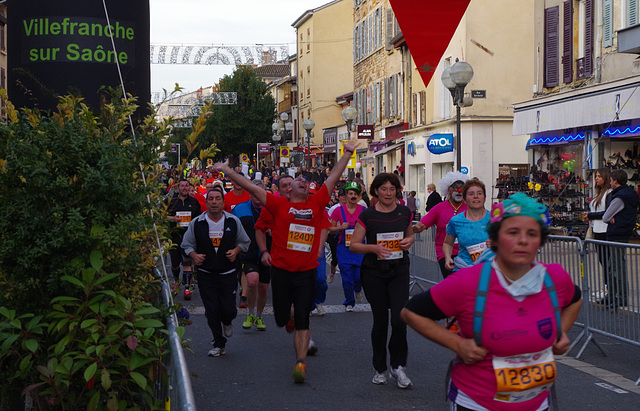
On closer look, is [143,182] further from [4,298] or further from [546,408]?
[546,408]

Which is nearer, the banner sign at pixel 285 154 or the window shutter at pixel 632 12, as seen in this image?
the window shutter at pixel 632 12

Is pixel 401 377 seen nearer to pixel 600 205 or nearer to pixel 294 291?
pixel 294 291

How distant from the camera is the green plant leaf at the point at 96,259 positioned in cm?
429

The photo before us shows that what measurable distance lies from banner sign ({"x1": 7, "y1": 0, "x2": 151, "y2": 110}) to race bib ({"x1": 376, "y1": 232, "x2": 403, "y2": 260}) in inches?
96.8

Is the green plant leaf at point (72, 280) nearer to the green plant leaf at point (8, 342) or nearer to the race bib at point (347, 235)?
the green plant leaf at point (8, 342)

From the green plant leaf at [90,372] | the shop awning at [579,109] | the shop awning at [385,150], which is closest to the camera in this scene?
the green plant leaf at [90,372]

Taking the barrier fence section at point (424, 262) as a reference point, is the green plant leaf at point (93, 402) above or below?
above

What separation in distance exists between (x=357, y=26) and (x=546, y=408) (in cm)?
4991

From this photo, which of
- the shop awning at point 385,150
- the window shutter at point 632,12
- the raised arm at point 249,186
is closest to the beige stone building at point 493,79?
the shop awning at point 385,150

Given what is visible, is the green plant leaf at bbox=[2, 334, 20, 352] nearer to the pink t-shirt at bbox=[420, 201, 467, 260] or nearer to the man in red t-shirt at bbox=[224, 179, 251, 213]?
the pink t-shirt at bbox=[420, 201, 467, 260]

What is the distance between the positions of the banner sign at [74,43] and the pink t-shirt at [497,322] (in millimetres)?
4031

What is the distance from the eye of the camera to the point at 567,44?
2436 cm

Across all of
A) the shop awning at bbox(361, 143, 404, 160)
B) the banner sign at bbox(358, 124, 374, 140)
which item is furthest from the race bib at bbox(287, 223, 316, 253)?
the shop awning at bbox(361, 143, 404, 160)

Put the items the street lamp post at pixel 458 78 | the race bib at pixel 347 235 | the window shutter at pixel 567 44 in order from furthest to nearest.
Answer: the window shutter at pixel 567 44 → the street lamp post at pixel 458 78 → the race bib at pixel 347 235
